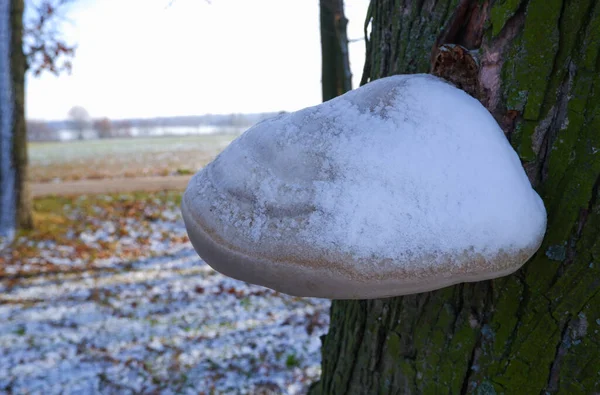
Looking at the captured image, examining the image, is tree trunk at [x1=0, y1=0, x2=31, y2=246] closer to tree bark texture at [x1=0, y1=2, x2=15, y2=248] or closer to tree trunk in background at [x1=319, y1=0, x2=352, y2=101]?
tree bark texture at [x1=0, y1=2, x2=15, y2=248]

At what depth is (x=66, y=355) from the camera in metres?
3.92

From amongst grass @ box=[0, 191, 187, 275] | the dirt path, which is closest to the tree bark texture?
grass @ box=[0, 191, 187, 275]

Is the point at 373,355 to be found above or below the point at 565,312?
below

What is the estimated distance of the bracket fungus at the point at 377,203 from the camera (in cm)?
80

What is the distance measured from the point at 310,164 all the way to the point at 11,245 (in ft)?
25.0

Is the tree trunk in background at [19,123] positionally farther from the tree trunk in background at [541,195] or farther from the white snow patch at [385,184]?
Answer: the tree trunk in background at [541,195]

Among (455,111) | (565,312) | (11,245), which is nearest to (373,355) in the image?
(565,312)

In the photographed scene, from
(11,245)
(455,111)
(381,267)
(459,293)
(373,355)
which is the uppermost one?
(455,111)

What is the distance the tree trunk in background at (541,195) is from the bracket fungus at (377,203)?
0.36ft

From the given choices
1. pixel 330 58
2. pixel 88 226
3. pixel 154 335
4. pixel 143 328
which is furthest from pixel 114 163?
pixel 330 58

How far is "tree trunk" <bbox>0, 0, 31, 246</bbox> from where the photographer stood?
22.4 feet

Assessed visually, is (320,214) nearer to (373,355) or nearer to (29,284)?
(373,355)

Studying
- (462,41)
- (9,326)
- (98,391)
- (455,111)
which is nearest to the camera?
(455,111)

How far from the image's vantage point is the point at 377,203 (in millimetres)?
824
